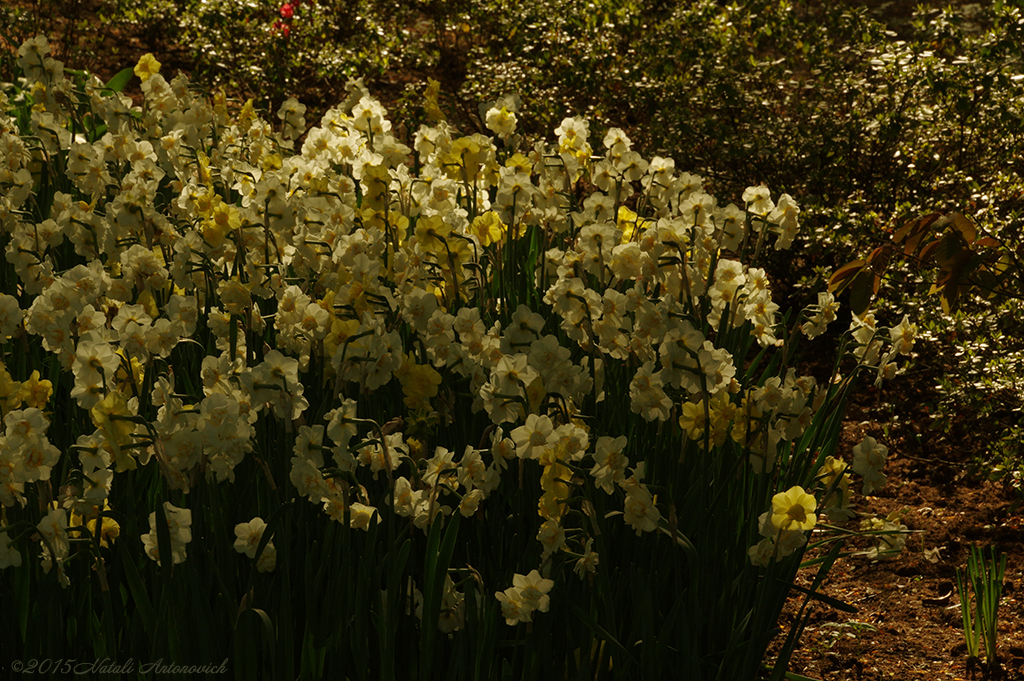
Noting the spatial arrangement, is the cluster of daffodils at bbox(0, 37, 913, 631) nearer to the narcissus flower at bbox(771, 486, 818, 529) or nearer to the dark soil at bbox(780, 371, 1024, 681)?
the narcissus flower at bbox(771, 486, 818, 529)

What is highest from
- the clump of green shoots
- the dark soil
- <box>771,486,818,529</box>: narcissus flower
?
<box>771,486,818,529</box>: narcissus flower

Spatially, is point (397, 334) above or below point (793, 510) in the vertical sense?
above

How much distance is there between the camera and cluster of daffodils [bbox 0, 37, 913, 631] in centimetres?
160

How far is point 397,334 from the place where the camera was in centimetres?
181

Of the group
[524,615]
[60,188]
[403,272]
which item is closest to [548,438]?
[524,615]

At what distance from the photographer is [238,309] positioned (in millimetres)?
2047

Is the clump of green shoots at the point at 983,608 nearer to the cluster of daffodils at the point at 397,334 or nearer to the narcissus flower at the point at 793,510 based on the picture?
the cluster of daffodils at the point at 397,334

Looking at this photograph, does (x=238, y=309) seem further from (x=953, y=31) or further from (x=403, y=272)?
(x=953, y=31)

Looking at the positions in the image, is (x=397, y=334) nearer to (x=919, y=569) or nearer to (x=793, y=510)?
(x=793, y=510)

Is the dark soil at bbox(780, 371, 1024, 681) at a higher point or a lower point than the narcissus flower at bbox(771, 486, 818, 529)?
lower

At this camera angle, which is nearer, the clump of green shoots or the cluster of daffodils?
the cluster of daffodils

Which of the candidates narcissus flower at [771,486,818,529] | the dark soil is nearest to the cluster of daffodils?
narcissus flower at [771,486,818,529]

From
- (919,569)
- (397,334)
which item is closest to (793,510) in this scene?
(397,334)

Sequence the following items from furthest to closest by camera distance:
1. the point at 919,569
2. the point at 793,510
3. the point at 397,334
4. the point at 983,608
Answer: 1. the point at 919,569
2. the point at 983,608
3. the point at 397,334
4. the point at 793,510
